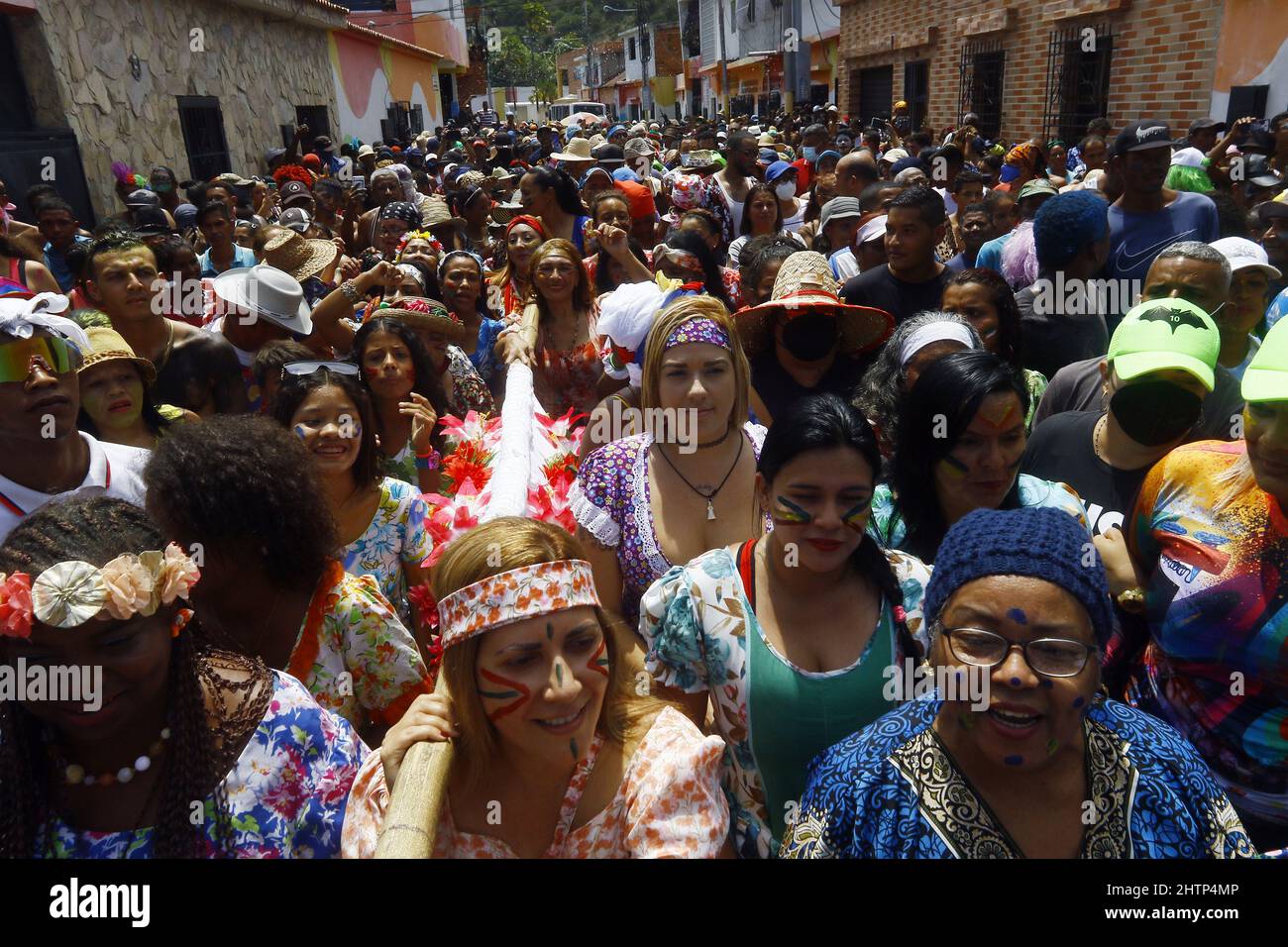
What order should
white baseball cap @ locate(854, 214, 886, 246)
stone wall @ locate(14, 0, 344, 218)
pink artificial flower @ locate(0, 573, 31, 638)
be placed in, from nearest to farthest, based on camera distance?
pink artificial flower @ locate(0, 573, 31, 638), white baseball cap @ locate(854, 214, 886, 246), stone wall @ locate(14, 0, 344, 218)

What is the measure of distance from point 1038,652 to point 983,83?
15685 millimetres

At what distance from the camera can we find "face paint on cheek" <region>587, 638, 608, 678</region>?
5.95ft

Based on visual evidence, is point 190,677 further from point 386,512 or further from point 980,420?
point 980,420

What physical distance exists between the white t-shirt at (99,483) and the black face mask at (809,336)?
2.42 m

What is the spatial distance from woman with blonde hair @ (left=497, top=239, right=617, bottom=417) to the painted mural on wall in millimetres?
Answer: 19410

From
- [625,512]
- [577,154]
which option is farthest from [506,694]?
[577,154]

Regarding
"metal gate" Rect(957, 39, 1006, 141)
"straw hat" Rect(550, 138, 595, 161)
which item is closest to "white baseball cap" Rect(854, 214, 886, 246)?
"straw hat" Rect(550, 138, 595, 161)

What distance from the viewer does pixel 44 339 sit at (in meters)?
2.66

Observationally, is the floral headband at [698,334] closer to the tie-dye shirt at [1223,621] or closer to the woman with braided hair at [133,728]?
the tie-dye shirt at [1223,621]

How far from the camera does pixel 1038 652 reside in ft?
5.03

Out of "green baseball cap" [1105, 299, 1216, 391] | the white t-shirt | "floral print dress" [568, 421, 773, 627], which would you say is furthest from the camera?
"floral print dress" [568, 421, 773, 627]

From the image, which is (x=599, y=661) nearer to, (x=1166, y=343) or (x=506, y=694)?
(x=506, y=694)

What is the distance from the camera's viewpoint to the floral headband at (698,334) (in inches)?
114

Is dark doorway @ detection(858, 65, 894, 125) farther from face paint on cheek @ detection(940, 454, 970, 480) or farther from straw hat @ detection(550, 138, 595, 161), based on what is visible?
face paint on cheek @ detection(940, 454, 970, 480)
